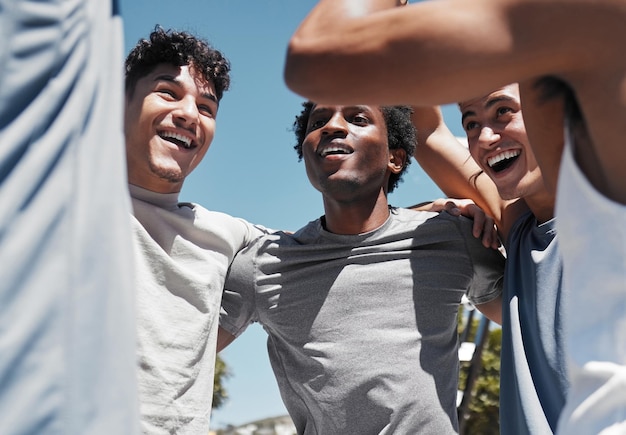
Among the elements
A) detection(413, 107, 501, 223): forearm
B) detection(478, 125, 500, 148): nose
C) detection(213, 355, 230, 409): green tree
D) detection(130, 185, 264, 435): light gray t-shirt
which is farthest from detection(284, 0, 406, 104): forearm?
detection(213, 355, 230, 409): green tree

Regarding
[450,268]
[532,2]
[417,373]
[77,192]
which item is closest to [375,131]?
[450,268]

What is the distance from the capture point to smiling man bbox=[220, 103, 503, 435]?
11.8ft

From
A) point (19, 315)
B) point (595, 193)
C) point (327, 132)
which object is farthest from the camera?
point (327, 132)

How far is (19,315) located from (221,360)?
2509cm

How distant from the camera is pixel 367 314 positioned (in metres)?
3.79

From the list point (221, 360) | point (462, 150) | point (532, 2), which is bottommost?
point (221, 360)

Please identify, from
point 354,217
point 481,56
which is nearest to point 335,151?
point 354,217

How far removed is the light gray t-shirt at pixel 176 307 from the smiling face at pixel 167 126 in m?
0.10

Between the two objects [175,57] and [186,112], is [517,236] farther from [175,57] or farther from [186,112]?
[175,57]

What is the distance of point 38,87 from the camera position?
1.36m

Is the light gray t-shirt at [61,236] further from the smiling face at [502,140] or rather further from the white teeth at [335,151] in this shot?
the white teeth at [335,151]

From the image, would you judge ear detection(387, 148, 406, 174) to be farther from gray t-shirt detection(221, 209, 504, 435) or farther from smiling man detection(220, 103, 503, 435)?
gray t-shirt detection(221, 209, 504, 435)

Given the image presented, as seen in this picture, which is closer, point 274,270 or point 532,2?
point 532,2

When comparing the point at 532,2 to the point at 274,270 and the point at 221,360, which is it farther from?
the point at 221,360
